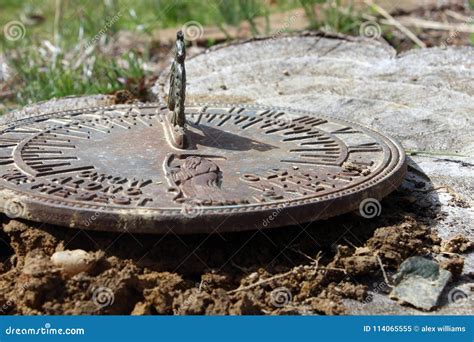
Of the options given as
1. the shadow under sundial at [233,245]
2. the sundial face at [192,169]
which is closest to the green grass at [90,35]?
the sundial face at [192,169]

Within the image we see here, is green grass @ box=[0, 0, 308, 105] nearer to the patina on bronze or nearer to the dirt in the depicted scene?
the patina on bronze

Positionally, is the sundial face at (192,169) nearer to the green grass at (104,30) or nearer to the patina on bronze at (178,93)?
the patina on bronze at (178,93)

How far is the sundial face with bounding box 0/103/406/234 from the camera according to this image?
316 centimetres

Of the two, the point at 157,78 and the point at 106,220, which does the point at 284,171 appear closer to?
the point at 106,220

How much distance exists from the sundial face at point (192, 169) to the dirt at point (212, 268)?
5.8 inches

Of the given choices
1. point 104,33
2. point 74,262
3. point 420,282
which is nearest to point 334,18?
point 104,33

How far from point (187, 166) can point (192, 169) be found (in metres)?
0.05

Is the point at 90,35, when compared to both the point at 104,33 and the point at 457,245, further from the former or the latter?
the point at 457,245

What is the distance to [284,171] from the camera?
3604mm

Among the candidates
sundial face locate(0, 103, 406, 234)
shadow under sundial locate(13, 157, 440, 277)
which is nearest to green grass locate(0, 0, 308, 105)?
sundial face locate(0, 103, 406, 234)

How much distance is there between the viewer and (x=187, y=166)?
355 centimetres

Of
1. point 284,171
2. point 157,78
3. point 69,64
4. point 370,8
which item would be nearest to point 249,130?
point 284,171

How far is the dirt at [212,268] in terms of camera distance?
2984 mm

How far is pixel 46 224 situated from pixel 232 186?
72 centimetres
